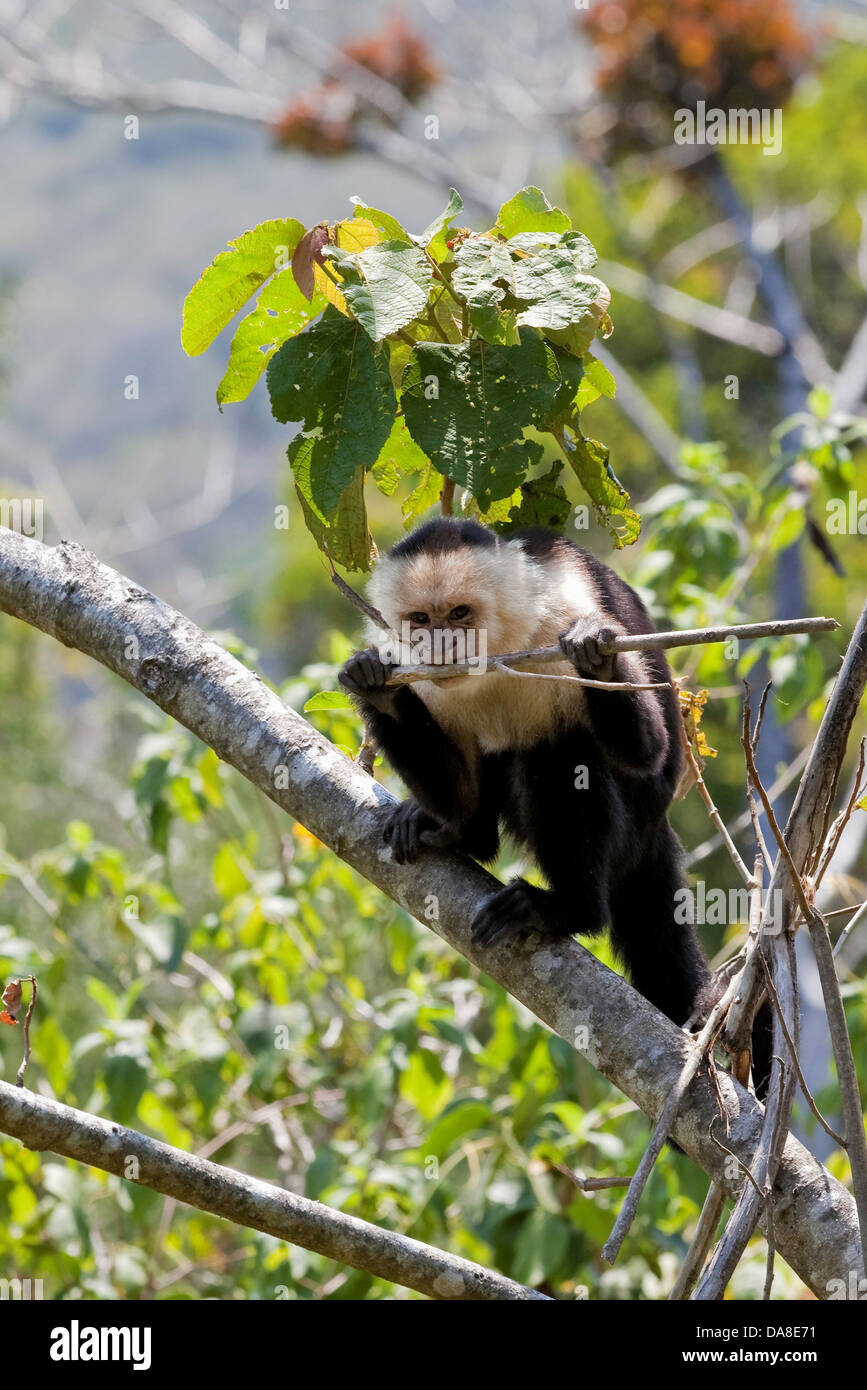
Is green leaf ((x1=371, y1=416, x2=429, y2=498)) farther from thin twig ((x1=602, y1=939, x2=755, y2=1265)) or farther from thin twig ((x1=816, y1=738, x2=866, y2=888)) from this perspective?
thin twig ((x1=602, y1=939, x2=755, y2=1265))

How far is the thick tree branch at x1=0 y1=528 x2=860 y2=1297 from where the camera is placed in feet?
7.40

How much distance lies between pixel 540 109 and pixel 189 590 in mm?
5268

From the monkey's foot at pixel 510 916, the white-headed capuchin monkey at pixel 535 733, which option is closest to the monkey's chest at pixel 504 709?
the white-headed capuchin monkey at pixel 535 733

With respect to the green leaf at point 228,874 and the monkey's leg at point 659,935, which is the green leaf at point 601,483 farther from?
the green leaf at point 228,874

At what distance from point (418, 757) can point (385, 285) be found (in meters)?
1.18

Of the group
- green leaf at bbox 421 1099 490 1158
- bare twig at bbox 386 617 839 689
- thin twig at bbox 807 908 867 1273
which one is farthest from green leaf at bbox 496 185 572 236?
green leaf at bbox 421 1099 490 1158

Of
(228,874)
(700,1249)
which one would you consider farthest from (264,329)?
(228,874)

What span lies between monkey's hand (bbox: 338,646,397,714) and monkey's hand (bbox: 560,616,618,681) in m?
0.42

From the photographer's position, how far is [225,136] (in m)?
51.8

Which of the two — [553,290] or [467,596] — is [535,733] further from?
[553,290]

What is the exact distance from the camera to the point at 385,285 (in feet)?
7.42

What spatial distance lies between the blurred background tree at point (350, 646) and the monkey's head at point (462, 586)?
856 millimetres
